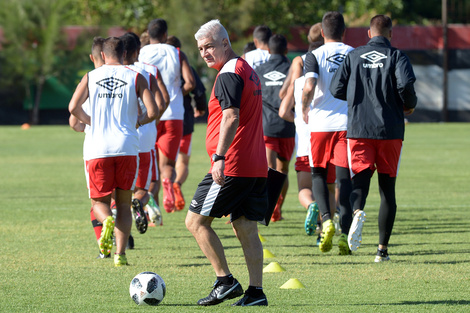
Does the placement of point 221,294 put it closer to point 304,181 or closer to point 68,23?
point 304,181

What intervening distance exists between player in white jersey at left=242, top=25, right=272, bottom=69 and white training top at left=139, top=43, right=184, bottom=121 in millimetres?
928

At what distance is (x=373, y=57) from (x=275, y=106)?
111 inches

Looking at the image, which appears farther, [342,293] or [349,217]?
[349,217]

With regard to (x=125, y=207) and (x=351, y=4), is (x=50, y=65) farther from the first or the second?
(x=125, y=207)

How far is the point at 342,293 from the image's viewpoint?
19.9 ft

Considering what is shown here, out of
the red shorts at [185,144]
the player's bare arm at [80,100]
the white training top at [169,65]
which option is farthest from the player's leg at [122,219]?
the red shorts at [185,144]

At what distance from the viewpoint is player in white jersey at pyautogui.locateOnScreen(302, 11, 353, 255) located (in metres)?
8.08

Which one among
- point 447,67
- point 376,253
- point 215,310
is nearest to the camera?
point 215,310

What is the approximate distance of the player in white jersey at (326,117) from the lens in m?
8.08

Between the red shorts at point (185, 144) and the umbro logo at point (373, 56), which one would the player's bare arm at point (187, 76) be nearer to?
the red shorts at point (185, 144)

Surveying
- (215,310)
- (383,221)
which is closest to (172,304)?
(215,310)

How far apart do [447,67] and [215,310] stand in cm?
3628

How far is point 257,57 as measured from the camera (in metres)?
10.3

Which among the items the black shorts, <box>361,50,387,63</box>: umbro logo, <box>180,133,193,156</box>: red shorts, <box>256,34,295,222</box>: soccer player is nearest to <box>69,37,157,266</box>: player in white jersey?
the black shorts
